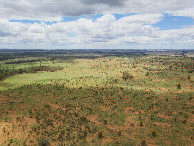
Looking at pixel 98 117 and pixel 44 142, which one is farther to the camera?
pixel 98 117

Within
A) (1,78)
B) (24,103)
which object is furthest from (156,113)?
(1,78)

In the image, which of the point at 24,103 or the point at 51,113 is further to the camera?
the point at 24,103

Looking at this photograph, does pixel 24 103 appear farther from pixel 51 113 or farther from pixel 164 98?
pixel 164 98

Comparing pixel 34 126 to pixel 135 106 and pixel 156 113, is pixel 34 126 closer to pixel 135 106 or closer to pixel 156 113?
pixel 135 106

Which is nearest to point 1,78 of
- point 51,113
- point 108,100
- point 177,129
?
A: point 51,113

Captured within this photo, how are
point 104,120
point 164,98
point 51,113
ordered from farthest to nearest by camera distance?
point 164,98
point 51,113
point 104,120

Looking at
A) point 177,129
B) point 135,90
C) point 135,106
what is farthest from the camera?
point 135,90

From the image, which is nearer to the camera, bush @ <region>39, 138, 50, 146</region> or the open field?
bush @ <region>39, 138, 50, 146</region>

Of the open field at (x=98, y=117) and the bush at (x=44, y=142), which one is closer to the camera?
the bush at (x=44, y=142)

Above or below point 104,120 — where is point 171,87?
above
